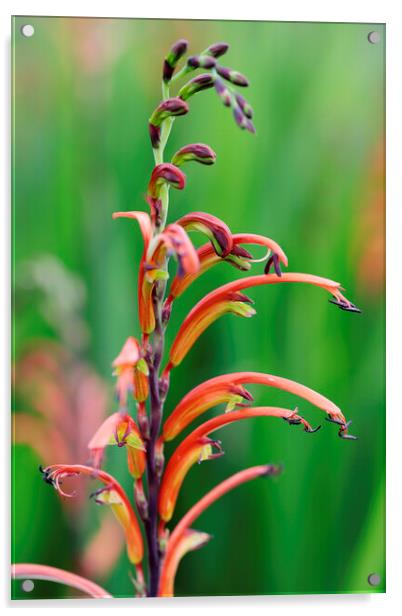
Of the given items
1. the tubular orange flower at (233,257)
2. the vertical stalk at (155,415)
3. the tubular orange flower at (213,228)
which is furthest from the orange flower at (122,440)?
the tubular orange flower at (213,228)

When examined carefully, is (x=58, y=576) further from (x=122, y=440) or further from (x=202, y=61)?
(x=202, y=61)

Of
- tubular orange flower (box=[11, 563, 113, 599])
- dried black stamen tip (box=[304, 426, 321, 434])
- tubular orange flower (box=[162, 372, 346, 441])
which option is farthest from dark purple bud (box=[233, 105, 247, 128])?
tubular orange flower (box=[11, 563, 113, 599])

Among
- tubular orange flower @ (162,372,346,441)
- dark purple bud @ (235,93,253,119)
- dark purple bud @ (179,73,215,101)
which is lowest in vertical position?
tubular orange flower @ (162,372,346,441)

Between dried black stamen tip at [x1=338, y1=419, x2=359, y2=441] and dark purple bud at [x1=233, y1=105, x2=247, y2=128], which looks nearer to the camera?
dark purple bud at [x1=233, y1=105, x2=247, y2=128]

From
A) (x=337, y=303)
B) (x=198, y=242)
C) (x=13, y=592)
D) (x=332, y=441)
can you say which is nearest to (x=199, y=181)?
(x=198, y=242)

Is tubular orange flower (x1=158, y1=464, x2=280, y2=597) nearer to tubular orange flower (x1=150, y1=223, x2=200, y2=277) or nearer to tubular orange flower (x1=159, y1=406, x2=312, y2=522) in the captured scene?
tubular orange flower (x1=159, y1=406, x2=312, y2=522)

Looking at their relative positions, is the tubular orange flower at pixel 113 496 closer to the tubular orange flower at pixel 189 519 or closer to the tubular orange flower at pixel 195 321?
the tubular orange flower at pixel 189 519
